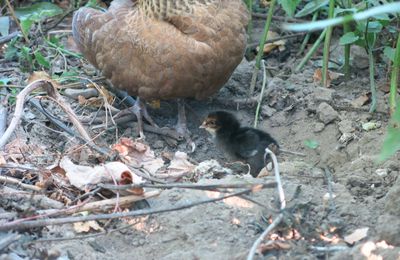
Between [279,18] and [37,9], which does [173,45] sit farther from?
[37,9]

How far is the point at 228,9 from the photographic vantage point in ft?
15.0

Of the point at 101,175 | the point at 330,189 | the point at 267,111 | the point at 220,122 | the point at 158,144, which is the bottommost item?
the point at 158,144

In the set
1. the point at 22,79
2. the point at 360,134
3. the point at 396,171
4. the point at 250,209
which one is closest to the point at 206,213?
the point at 250,209

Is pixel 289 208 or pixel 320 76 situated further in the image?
pixel 320 76

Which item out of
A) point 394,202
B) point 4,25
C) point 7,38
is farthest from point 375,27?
point 4,25

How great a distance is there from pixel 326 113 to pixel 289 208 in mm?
1744

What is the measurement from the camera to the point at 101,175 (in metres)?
3.60

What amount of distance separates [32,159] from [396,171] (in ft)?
6.09

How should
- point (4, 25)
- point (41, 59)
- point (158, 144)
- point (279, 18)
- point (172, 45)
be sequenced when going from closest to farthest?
point (172, 45), point (158, 144), point (41, 59), point (279, 18), point (4, 25)

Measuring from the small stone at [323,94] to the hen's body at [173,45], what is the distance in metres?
0.63

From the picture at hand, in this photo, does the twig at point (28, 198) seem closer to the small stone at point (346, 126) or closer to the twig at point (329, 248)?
the twig at point (329, 248)

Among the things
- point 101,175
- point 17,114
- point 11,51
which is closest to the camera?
point 101,175

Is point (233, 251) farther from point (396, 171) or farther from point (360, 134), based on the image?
point (360, 134)

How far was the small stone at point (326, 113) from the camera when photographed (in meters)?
4.71
